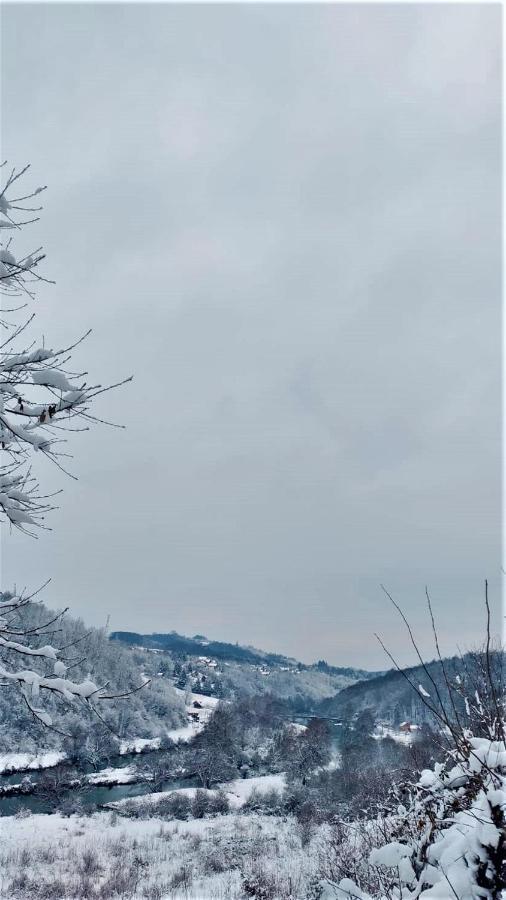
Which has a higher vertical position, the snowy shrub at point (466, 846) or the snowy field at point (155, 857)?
the snowy shrub at point (466, 846)

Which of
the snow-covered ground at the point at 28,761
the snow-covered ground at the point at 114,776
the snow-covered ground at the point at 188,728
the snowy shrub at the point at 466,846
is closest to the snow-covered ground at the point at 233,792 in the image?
the snow-covered ground at the point at 114,776

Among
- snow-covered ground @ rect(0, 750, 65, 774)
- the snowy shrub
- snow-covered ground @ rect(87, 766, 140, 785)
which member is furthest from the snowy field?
snow-covered ground @ rect(0, 750, 65, 774)

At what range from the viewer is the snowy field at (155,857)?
53.5 feet

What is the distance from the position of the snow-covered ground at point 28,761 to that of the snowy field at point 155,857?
21.1m

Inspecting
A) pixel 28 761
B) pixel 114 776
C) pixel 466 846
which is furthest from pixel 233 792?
pixel 466 846

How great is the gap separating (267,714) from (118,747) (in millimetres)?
30024

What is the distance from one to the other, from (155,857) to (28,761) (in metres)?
38.1

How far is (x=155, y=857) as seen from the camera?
895 inches

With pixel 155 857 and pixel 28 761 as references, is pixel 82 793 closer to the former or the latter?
pixel 28 761

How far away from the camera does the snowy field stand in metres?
16.3

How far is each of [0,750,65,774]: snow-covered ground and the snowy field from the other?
69.4 ft

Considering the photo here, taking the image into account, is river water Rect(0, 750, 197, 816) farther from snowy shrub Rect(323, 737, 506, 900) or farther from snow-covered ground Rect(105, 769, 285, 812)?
snowy shrub Rect(323, 737, 506, 900)

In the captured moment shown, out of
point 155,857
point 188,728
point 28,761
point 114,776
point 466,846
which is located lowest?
point 188,728

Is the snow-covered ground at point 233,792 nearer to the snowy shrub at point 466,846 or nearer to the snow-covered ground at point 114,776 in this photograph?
the snow-covered ground at point 114,776
